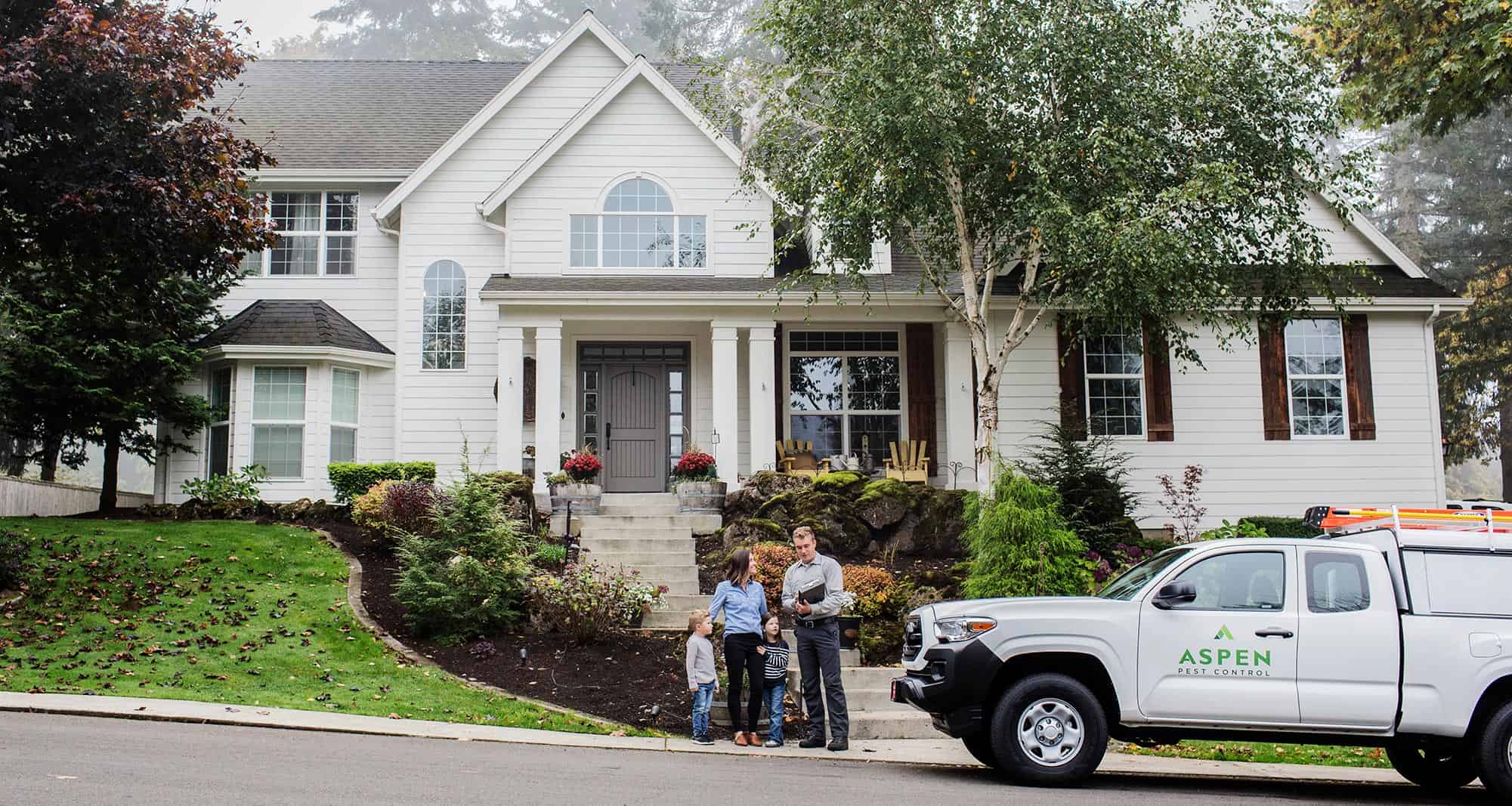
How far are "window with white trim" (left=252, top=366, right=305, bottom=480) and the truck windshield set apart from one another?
14797mm

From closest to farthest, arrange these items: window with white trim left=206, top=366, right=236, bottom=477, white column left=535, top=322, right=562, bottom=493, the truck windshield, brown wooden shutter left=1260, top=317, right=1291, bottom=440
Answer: the truck windshield, white column left=535, top=322, right=562, bottom=493, brown wooden shutter left=1260, top=317, right=1291, bottom=440, window with white trim left=206, top=366, right=236, bottom=477

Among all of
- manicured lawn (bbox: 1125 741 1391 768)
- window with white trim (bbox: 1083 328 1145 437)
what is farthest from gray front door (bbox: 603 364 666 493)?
manicured lawn (bbox: 1125 741 1391 768)

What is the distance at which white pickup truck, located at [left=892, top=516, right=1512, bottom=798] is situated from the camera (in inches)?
307

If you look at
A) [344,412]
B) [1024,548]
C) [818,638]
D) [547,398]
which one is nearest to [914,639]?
[818,638]

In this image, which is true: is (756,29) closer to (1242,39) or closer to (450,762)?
(1242,39)

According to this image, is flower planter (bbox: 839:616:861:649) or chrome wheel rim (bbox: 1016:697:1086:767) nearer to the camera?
chrome wheel rim (bbox: 1016:697:1086:767)

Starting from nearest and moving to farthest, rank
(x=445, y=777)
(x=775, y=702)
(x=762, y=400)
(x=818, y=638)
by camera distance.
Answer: (x=445, y=777) → (x=818, y=638) → (x=775, y=702) → (x=762, y=400)

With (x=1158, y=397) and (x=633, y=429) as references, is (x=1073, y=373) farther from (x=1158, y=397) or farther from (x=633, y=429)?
(x=633, y=429)

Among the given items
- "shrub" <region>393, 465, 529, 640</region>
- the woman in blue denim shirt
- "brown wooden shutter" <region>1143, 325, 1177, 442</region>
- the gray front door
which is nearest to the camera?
the woman in blue denim shirt

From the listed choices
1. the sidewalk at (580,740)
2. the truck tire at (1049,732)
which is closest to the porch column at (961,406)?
the sidewalk at (580,740)

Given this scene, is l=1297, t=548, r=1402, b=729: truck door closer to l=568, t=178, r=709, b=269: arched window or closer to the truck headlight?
the truck headlight

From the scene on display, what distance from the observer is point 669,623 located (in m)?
13.6

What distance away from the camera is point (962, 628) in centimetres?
826

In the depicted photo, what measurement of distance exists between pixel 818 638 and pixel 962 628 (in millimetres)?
1566
